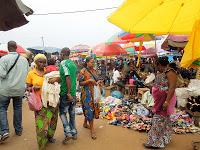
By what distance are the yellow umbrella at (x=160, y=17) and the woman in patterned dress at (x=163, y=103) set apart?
0.88 meters

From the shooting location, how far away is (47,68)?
588 centimetres

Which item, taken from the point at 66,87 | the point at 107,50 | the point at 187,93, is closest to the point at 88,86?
the point at 66,87

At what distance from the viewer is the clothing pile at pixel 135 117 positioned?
713cm

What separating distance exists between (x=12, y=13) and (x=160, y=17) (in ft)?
8.74

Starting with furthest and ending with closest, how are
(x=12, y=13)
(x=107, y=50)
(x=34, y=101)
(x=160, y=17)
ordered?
(x=107, y=50), (x=34, y=101), (x=160, y=17), (x=12, y=13)

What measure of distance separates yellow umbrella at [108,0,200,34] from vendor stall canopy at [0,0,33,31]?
2.24m

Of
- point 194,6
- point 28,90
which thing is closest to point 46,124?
point 28,90

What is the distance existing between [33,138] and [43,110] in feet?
4.14

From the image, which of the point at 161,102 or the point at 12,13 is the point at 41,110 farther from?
the point at 12,13

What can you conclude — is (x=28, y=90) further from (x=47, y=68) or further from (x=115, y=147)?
(x=115, y=147)

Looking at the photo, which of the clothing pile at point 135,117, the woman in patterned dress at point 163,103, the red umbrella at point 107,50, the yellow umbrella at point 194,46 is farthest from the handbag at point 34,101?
the red umbrella at point 107,50

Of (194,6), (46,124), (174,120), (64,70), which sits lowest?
(174,120)

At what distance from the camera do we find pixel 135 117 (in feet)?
25.8

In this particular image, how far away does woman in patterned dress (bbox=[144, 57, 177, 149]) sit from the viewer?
545 cm
